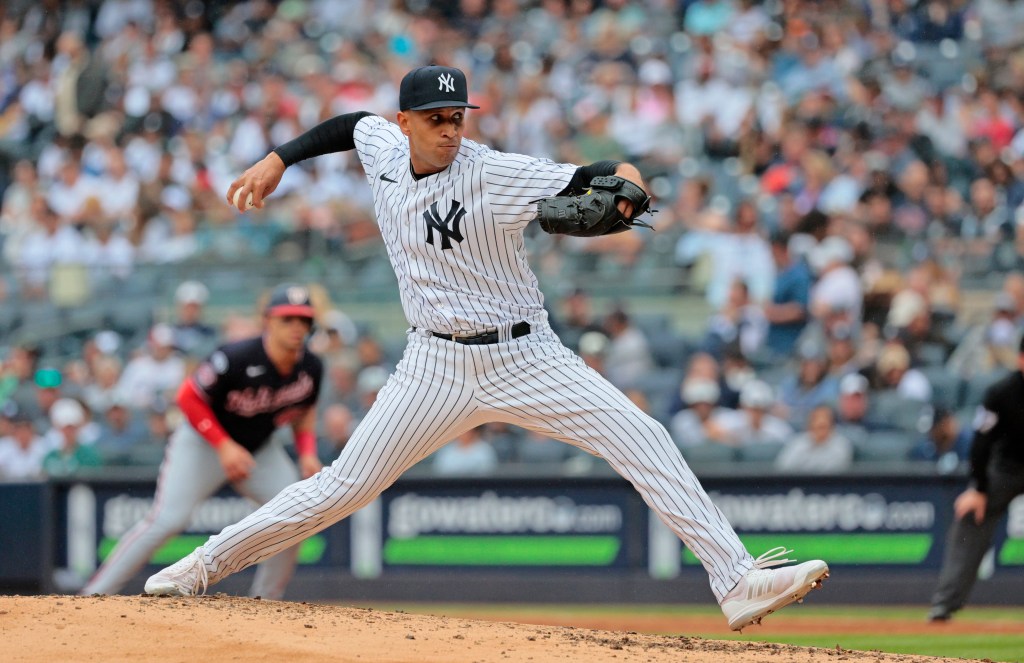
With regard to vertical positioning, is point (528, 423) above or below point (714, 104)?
below

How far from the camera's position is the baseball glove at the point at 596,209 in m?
4.80

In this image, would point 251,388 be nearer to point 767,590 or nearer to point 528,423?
point 528,423

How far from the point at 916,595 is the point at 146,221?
827 centimetres

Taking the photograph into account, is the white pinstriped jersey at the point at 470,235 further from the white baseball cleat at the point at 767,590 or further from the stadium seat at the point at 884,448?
the stadium seat at the point at 884,448

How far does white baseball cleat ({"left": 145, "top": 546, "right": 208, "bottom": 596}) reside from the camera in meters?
5.66

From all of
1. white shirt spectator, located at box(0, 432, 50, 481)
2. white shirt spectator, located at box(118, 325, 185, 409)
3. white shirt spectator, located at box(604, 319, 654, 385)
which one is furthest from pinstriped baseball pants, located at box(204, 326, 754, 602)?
white shirt spectator, located at box(118, 325, 185, 409)

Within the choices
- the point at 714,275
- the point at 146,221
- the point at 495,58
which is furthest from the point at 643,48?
the point at 146,221

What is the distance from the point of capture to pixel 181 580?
5.70 metres

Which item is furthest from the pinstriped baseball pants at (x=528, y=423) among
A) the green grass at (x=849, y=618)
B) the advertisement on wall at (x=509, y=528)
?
the advertisement on wall at (x=509, y=528)

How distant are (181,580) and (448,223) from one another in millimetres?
1788

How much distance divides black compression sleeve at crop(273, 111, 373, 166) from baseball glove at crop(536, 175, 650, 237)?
1183mm

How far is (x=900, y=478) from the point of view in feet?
33.4

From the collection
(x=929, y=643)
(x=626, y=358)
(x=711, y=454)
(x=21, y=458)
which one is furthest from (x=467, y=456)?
(x=929, y=643)

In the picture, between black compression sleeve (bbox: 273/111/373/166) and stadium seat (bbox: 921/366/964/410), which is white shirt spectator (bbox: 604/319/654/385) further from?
black compression sleeve (bbox: 273/111/373/166)
